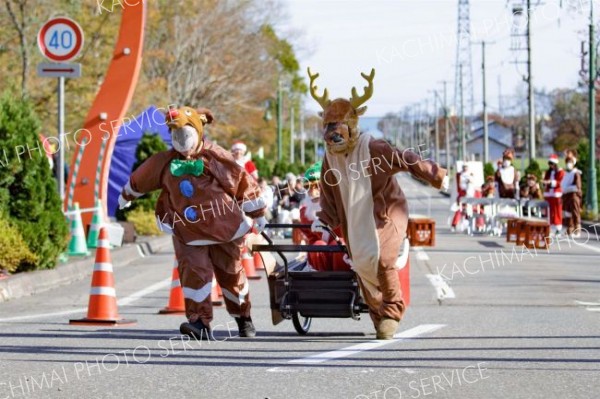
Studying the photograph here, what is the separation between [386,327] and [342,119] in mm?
1679

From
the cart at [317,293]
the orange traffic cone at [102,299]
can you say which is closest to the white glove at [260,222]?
the cart at [317,293]

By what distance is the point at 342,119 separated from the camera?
10406 millimetres

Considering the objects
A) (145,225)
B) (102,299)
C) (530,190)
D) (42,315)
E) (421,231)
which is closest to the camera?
(102,299)

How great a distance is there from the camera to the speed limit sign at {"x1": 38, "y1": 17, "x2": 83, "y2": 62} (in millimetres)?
19156

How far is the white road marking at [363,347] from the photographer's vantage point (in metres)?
9.23

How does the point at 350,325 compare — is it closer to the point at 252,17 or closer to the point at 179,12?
the point at 179,12

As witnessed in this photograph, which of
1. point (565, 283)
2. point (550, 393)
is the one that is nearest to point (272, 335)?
point (550, 393)

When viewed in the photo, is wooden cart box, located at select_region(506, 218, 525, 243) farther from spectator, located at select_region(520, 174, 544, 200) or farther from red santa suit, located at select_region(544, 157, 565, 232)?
spectator, located at select_region(520, 174, 544, 200)

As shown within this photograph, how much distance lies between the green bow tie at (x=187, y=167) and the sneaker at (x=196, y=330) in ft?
3.99

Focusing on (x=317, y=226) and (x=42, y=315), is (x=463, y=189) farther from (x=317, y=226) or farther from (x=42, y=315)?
(x=317, y=226)

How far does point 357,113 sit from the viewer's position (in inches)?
413

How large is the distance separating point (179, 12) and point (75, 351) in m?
42.7

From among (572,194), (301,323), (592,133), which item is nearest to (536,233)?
(572,194)

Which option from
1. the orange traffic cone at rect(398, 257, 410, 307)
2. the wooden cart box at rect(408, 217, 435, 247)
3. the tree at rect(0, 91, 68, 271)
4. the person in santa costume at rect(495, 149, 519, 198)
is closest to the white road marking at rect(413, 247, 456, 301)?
the orange traffic cone at rect(398, 257, 410, 307)
